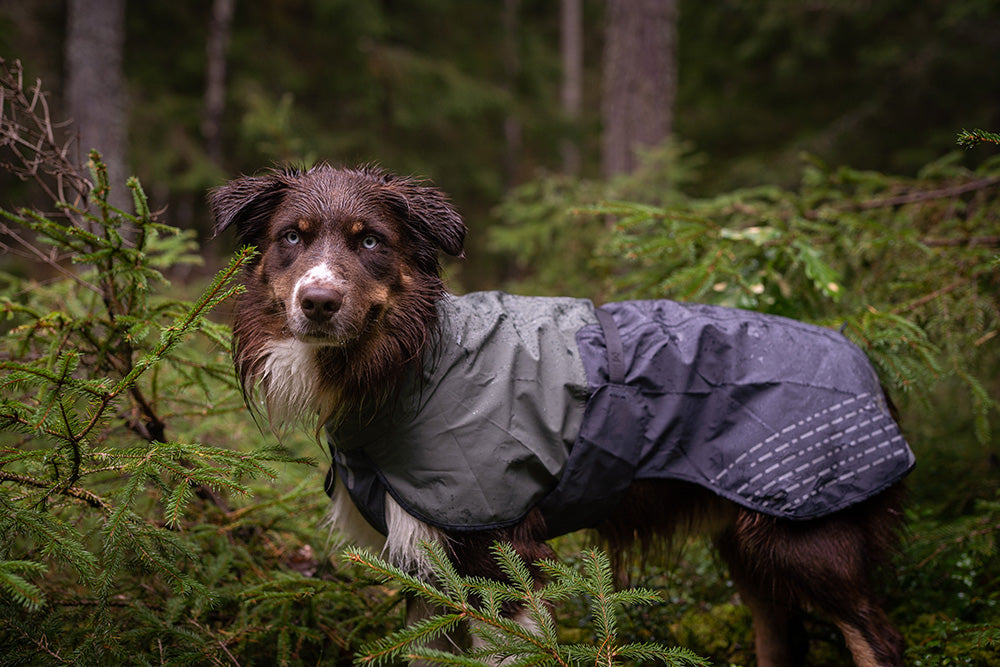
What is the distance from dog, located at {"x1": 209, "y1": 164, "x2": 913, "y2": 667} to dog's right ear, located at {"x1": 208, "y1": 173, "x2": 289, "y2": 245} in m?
0.01

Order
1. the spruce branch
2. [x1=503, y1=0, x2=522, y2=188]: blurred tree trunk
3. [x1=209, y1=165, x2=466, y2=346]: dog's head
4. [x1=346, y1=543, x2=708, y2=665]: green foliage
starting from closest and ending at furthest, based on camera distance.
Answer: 1. [x1=346, y1=543, x2=708, y2=665]: green foliage
2. the spruce branch
3. [x1=209, y1=165, x2=466, y2=346]: dog's head
4. [x1=503, y1=0, x2=522, y2=188]: blurred tree trunk

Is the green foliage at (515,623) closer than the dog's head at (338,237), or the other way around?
the green foliage at (515,623)

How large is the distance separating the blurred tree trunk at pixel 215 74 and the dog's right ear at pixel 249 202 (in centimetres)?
999

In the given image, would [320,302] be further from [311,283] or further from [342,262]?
[342,262]

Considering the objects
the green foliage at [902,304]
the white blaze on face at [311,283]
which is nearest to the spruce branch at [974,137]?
the green foliage at [902,304]

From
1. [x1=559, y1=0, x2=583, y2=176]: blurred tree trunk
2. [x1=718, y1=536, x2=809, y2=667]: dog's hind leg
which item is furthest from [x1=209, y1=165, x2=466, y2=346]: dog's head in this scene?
[x1=559, y1=0, x2=583, y2=176]: blurred tree trunk

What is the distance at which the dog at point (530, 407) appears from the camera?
8.83 feet

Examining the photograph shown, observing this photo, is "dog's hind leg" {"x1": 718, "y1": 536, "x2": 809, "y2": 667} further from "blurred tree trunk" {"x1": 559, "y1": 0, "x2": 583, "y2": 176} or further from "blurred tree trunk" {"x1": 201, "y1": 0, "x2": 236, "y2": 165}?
"blurred tree trunk" {"x1": 559, "y1": 0, "x2": 583, "y2": 176}

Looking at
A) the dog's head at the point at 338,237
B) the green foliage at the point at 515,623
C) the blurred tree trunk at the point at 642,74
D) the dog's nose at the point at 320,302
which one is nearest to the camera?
the green foliage at the point at 515,623

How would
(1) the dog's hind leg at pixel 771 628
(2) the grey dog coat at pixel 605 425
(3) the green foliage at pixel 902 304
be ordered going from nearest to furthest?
(2) the grey dog coat at pixel 605 425
(1) the dog's hind leg at pixel 771 628
(3) the green foliage at pixel 902 304

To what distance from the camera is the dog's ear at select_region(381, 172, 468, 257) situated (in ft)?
9.53

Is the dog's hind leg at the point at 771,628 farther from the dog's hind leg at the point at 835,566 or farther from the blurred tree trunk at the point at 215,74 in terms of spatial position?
the blurred tree trunk at the point at 215,74

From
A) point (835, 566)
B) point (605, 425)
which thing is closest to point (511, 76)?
point (605, 425)

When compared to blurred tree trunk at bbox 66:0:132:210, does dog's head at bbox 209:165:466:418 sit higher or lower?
lower
